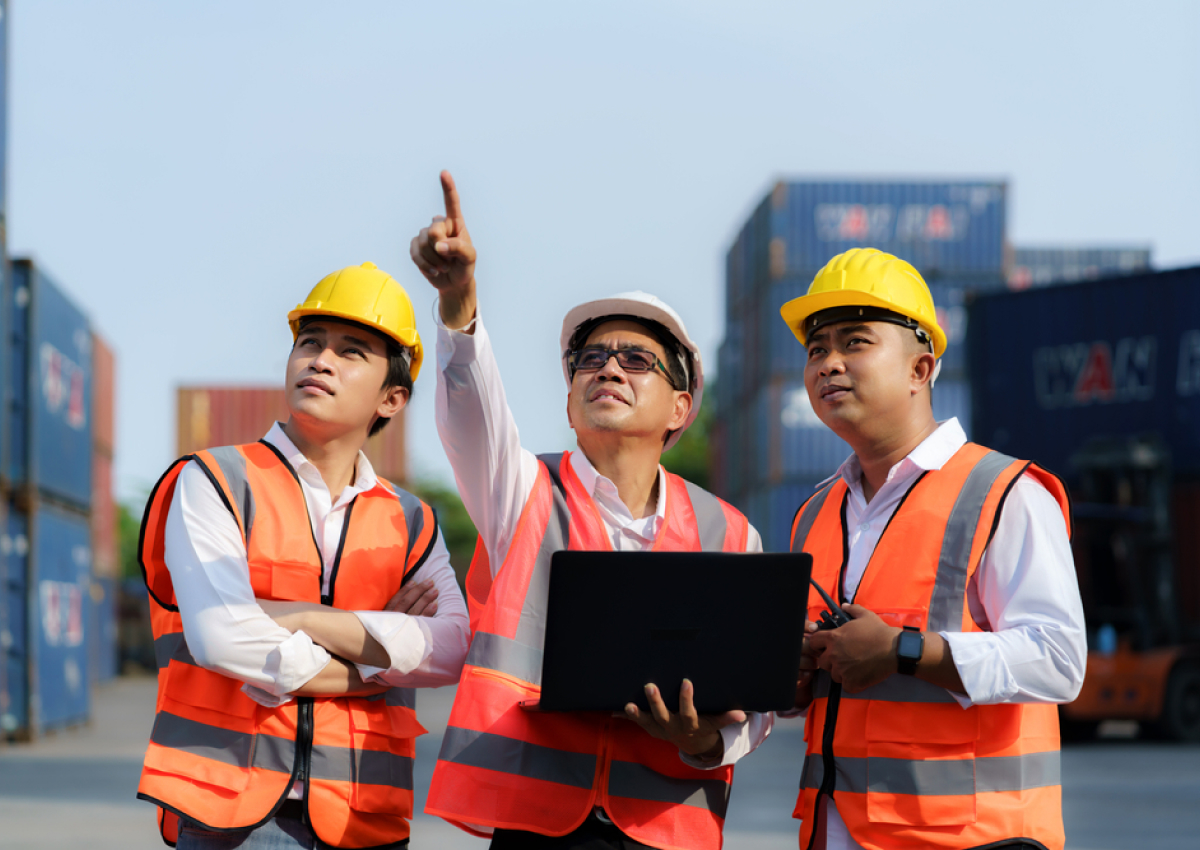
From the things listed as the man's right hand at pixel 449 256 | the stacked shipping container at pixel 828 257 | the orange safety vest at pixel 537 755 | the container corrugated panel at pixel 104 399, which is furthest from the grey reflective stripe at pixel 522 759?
the container corrugated panel at pixel 104 399

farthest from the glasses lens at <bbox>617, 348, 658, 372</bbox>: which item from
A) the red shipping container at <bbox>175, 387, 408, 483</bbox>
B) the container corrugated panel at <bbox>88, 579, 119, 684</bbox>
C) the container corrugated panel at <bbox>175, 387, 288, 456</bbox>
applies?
the container corrugated panel at <bbox>88, 579, 119, 684</bbox>

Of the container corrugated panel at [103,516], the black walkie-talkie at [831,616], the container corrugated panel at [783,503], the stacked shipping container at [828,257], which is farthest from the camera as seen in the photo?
the container corrugated panel at [103,516]

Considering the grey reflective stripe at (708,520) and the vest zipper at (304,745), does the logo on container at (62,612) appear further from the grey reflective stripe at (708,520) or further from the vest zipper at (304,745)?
the grey reflective stripe at (708,520)

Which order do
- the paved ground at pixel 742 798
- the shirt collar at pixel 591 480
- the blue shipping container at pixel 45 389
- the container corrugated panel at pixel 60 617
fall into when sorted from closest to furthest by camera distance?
the shirt collar at pixel 591 480 → the paved ground at pixel 742 798 → the blue shipping container at pixel 45 389 → the container corrugated panel at pixel 60 617

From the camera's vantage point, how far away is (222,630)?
2928 millimetres

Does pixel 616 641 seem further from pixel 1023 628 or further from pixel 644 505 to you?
pixel 1023 628

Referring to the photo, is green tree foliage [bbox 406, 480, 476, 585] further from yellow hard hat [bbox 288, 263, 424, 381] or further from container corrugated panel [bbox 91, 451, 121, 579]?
yellow hard hat [bbox 288, 263, 424, 381]

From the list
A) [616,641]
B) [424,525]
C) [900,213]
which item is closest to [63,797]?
[424,525]

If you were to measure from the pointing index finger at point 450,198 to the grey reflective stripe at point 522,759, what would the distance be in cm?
113

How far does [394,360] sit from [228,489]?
57cm

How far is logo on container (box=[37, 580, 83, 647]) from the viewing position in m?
15.3

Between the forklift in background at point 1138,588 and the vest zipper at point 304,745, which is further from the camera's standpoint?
the forklift in background at point 1138,588

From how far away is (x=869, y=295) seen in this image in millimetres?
3172

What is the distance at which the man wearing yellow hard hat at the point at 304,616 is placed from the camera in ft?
9.76
